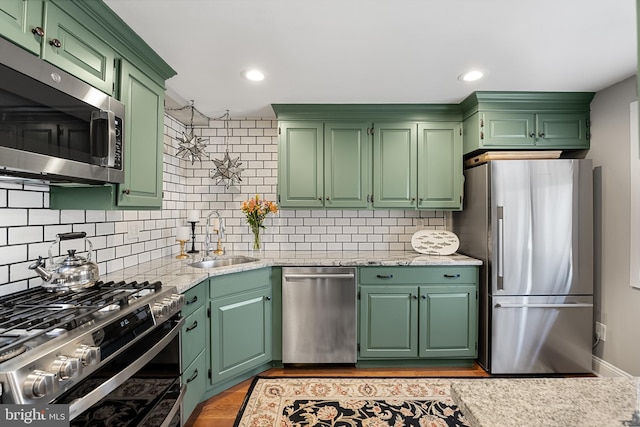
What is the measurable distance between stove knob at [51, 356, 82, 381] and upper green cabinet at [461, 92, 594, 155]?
9.85 feet

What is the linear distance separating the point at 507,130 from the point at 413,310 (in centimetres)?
178

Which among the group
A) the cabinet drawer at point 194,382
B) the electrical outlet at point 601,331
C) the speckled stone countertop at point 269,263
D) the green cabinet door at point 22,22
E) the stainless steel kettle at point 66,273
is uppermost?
the green cabinet door at point 22,22

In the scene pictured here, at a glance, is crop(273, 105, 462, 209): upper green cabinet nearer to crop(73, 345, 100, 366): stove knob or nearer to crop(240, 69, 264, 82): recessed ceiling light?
crop(240, 69, 264, 82): recessed ceiling light

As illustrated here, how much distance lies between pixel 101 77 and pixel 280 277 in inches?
72.2

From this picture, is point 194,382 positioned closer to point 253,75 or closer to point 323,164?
point 323,164

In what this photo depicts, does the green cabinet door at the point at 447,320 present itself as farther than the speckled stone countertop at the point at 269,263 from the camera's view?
Yes

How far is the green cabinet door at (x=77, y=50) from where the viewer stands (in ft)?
4.33

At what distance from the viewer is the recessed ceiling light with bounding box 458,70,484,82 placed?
2309 millimetres

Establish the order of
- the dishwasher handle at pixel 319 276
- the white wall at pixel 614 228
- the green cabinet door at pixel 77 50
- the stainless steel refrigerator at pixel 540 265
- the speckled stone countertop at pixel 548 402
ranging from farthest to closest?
the dishwasher handle at pixel 319 276 < the stainless steel refrigerator at pixel 540 265 < the white wall at pixel 614 228 < the green cabinet door at pixel 77 50 < the speckled stone countertop at pixel 548 402

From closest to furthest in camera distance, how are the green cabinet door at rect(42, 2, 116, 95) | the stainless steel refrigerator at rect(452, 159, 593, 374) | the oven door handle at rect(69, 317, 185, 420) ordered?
the oven door handle at rect(69, 317, 185, 420) → the green cabinet door at rect(42, 2, 116, 95) → the stainless steel refrigerator at rect(452, 159, 593, 374)

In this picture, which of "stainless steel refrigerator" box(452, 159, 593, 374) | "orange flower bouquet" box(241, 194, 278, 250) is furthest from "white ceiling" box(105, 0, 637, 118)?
"orange flower bouquet" box(241, 194, 278, 250)

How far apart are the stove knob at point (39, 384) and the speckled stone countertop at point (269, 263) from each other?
0.91 metres

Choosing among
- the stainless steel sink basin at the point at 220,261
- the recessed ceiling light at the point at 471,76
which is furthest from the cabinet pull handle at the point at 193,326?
the recessed ceiling light at the point at 471,76

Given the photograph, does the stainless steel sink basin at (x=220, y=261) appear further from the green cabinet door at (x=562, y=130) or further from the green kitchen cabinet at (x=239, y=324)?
the green cabinet door at (x=562, y=130)
